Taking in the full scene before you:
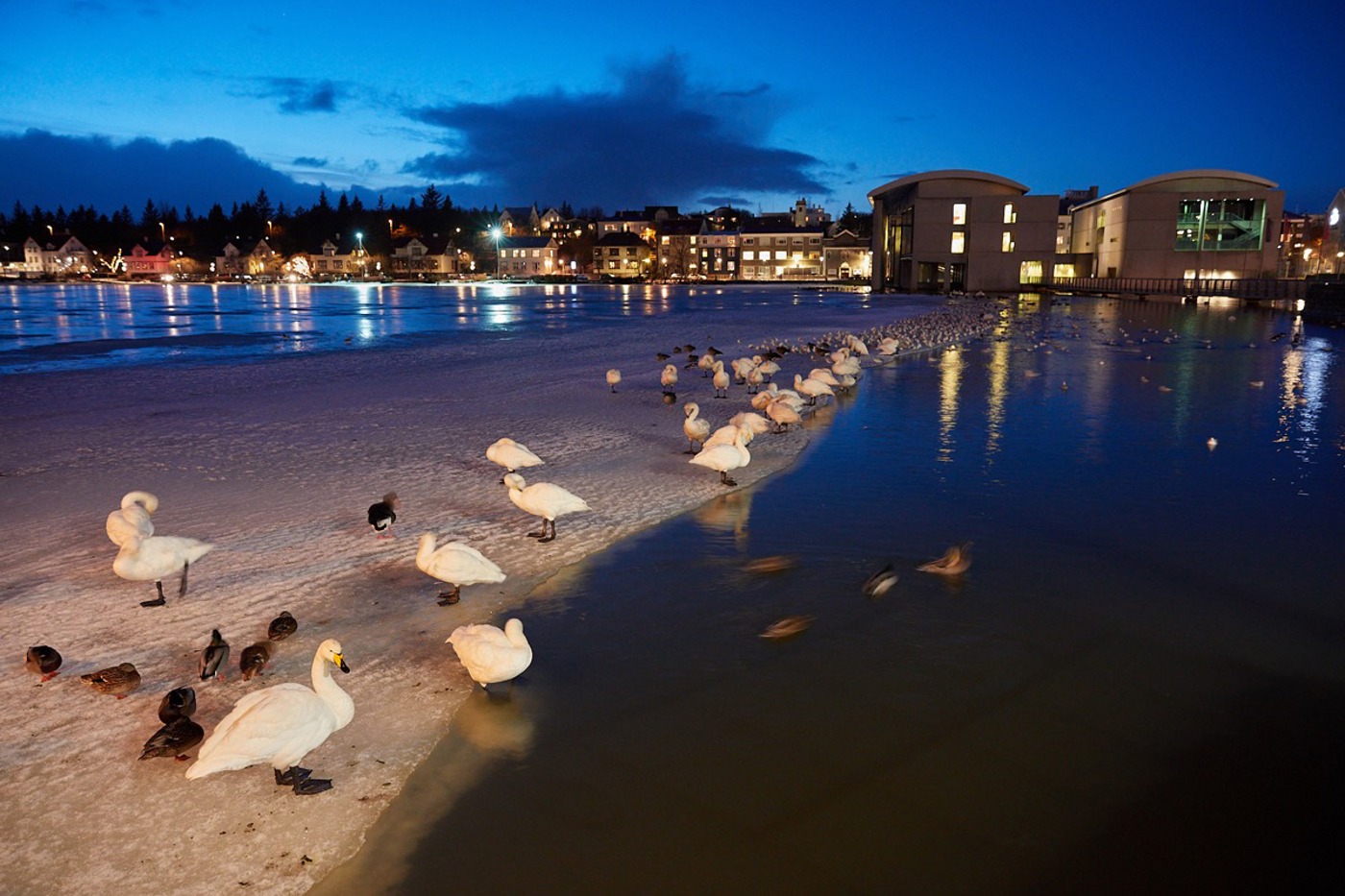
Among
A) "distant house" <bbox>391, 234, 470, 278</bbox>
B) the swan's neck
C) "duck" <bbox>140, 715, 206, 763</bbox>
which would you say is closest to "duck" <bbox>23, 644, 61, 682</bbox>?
"duck" <bbox>140, 715, 206, 763</bbox>

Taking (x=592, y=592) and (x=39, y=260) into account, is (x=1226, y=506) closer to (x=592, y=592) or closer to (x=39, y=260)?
(x=592, y=592)

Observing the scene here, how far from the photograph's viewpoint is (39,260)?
566 ft

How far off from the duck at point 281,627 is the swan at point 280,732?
64.1 inches

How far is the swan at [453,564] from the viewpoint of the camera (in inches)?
273

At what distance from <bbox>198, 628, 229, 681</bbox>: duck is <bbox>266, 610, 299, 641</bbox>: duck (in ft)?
1.35

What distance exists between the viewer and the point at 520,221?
176m

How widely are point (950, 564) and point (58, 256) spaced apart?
212 metres

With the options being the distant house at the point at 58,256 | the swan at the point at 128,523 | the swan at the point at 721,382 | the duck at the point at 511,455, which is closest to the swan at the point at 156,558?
the swan at the point at 128,523

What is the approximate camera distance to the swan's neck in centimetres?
496

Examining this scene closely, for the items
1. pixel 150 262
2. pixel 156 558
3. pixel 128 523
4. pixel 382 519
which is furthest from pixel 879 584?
pixel 150 262

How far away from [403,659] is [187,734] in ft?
5.01

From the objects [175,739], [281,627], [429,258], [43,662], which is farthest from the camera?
[429,258]

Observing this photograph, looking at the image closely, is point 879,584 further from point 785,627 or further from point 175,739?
point 175,739

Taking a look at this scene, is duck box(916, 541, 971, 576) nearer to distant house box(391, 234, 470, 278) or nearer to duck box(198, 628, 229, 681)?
duck box(198, 628, 229, 681)
